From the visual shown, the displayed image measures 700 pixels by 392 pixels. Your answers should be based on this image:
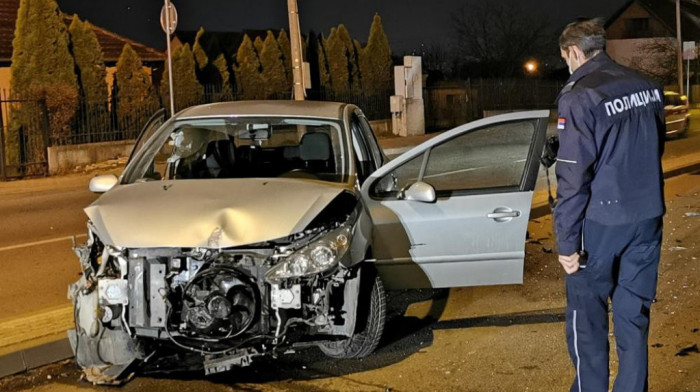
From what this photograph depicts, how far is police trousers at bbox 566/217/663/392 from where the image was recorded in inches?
156

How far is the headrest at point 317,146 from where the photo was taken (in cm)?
663

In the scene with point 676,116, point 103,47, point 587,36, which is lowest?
point 676,116

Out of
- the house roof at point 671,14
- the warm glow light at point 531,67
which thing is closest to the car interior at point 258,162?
the warm glow light at point 531,67

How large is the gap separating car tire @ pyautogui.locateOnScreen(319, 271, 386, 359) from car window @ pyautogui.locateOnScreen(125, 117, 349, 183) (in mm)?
1043

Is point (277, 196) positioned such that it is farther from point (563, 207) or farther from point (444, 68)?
point (444, 68)

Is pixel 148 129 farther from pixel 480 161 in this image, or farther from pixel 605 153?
pixel 480 161

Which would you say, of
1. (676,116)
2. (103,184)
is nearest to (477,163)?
(676,116)

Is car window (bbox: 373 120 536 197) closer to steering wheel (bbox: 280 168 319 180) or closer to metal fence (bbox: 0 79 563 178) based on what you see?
steering wheel (bbox: 280 168 319 180)

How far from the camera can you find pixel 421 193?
5.90 meters

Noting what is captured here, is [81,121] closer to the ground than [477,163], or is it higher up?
higher up

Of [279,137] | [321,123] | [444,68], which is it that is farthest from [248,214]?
[444,68]

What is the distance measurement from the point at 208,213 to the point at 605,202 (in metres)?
2.24

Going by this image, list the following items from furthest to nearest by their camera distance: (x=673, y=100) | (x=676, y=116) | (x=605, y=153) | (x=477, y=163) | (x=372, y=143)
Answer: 1. (x=673, y=100)
2. (x=676, y=116)
3. (x=477, y=163)
4. (x=372, y=143)
5. (x=605, y=153)

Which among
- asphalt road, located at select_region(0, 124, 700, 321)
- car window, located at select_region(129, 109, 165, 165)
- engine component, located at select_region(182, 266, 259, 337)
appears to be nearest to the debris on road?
engine component, located at select_region(182, 266, 259, 337)
